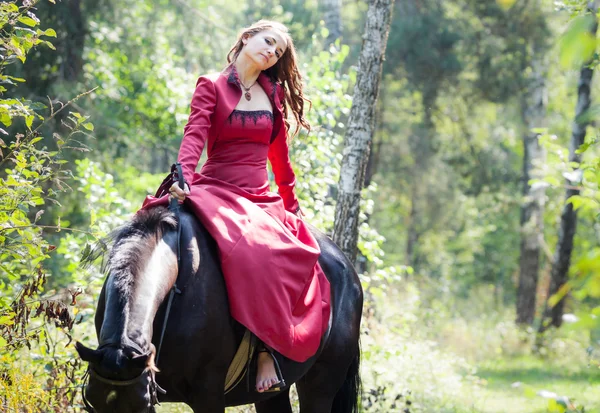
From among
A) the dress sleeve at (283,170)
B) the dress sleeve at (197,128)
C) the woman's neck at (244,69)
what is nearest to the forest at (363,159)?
the dress sleeve at (197,128)

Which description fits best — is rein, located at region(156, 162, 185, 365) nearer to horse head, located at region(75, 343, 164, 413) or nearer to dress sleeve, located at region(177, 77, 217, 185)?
dress sleeve, located at region(177, 77, 217, 185)

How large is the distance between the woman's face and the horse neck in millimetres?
1558

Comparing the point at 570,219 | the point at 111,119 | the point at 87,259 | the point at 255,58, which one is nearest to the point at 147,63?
the point at 111,119

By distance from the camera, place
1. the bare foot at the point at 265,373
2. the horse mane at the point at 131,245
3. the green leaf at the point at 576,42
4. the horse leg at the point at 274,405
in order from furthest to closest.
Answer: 1. the horse leg at the point at 274,405
2. the bare foot at the point at 265,373
3. the horse mane at the point at 131,245
4. the green leaf at the point at 576,42

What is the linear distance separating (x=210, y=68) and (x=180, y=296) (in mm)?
13638

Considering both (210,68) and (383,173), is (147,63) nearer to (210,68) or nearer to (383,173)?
(210,68)

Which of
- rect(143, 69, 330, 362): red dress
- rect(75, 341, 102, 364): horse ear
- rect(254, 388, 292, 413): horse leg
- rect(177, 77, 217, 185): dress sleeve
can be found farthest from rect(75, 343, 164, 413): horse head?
rect(254, 388, 292, 413): horse leg

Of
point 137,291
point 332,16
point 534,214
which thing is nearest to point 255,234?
point 137,291

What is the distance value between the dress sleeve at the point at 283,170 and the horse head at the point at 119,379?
2.27m

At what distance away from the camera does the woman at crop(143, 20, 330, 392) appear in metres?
3.85

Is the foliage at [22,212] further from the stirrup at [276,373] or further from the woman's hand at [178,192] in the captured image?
the stirrup at [276,373]

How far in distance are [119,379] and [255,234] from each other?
1370 millimetres

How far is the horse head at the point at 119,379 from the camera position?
108 inches

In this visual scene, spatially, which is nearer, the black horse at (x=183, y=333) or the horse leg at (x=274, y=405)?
the black horse at (x=183, y=333)
